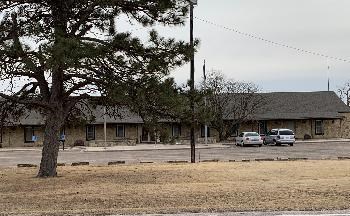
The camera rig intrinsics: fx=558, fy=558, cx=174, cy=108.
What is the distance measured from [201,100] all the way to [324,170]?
5.74 m

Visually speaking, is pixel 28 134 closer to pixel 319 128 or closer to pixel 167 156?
pixel 167 156

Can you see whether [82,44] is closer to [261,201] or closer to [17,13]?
[17,13]

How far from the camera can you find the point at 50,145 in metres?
19.3

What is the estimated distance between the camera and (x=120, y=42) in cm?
1748

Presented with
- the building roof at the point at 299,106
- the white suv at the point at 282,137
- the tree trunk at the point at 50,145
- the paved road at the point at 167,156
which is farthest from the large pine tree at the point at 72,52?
the building roof at the point at 299,106

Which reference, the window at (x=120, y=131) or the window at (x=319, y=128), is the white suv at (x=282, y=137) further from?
the window at (x=120, y=131)

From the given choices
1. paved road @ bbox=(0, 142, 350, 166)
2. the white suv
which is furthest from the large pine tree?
the white suv

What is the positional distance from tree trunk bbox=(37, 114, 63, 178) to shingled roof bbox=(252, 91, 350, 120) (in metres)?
43.3

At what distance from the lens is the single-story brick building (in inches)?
2190

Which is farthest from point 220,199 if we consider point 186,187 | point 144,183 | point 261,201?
point 144,183

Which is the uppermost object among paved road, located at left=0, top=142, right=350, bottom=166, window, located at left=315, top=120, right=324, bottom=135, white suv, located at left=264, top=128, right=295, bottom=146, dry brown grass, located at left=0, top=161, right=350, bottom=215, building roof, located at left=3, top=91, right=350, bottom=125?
building roof, located at left=3, top=91, right=350, bottom=125

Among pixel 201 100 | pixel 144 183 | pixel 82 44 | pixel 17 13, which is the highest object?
pixel 17 13

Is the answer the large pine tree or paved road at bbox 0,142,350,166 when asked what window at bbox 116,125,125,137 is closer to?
paved road at bbox 0,142,350,166

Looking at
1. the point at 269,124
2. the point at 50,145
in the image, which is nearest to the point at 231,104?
the point at 269,124
